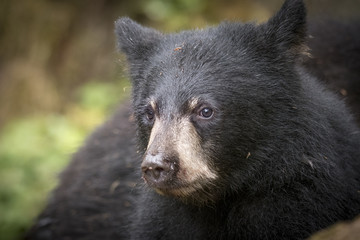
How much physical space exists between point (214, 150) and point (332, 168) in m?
1.02

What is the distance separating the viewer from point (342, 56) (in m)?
7.27

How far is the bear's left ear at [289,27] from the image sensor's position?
4.84 meters

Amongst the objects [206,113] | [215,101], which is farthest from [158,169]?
[215,101]

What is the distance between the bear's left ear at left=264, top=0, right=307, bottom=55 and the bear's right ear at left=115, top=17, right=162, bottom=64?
1.11 metres

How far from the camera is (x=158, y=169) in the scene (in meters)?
4.39

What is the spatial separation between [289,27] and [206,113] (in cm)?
102

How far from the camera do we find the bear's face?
15.0 feet

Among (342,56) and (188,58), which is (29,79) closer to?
(342,56)

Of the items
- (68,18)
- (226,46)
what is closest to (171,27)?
(68,18)

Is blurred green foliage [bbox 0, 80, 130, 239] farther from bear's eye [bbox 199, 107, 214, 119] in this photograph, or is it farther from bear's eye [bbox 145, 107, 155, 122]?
bear's eye [bbox 199, 107, 214, 119]

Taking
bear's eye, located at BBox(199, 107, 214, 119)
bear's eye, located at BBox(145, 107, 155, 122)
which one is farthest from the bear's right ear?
bear's eye, located at BBox(199, 107, 214, 119)

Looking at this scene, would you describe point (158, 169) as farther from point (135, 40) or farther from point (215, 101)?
point (135, 40)

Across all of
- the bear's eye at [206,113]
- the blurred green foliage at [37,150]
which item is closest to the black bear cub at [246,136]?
the bear's eye at [206,113]

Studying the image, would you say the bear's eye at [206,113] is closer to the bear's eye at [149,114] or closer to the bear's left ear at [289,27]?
the bear's eye at [149,114]
